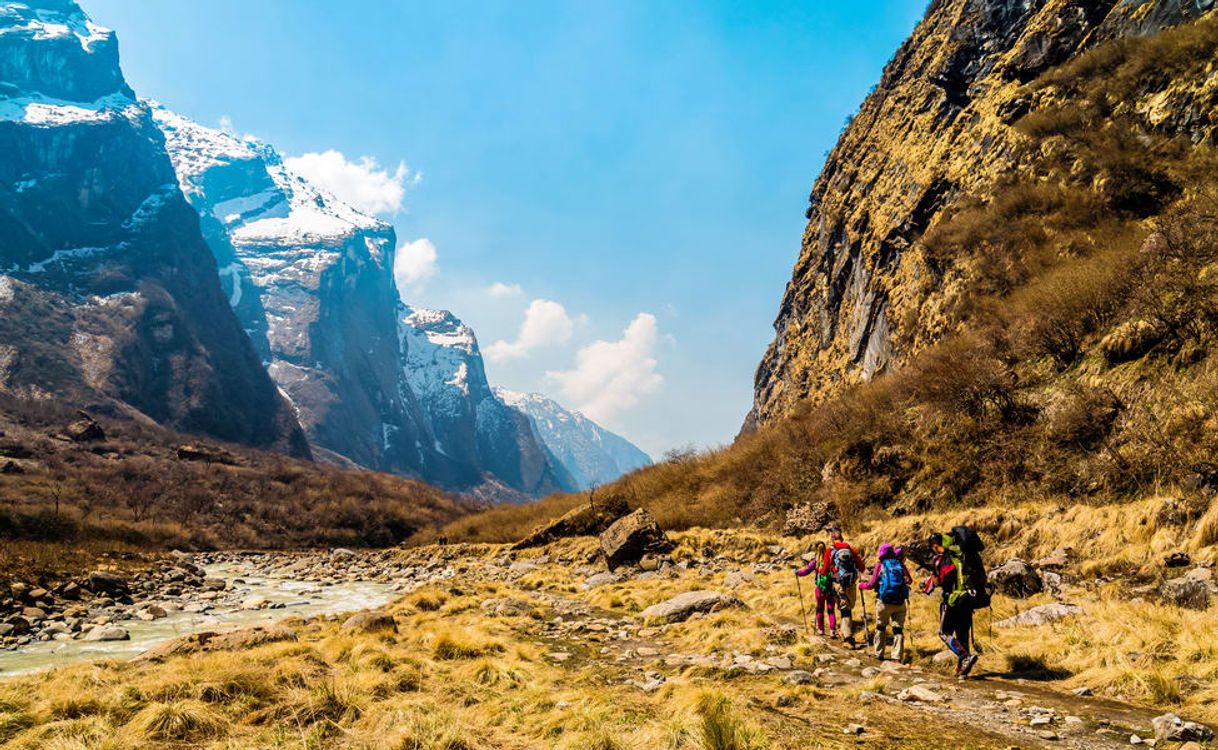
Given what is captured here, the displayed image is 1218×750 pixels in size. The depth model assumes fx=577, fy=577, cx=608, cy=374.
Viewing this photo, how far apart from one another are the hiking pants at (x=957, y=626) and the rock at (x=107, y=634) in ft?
71.2

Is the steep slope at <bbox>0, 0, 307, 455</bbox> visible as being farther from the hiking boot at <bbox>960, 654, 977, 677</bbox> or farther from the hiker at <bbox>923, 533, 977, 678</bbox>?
the hiking boot at <bbox>960, 654, 977, 677</bbox>

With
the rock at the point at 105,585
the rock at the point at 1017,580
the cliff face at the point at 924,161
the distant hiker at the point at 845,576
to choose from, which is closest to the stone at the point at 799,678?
the distant hiker at the point at 845,576

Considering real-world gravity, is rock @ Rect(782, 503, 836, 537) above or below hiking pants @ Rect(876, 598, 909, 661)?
above

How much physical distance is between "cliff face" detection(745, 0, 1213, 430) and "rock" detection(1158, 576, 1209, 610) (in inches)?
858

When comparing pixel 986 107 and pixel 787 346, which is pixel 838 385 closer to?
pixel 787 346

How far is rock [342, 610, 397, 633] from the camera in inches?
520

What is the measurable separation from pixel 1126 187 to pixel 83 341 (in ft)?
671

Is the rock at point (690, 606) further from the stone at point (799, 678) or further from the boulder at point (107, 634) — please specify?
the boulder at point (107, 634)

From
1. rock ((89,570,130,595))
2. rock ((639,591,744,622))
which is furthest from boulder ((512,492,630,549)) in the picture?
rock ((89,570,130,595))

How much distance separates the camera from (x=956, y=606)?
8.96 metres

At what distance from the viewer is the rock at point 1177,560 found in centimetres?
1048

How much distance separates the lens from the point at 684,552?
24.4m

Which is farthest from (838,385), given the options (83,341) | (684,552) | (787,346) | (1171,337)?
(83,341)

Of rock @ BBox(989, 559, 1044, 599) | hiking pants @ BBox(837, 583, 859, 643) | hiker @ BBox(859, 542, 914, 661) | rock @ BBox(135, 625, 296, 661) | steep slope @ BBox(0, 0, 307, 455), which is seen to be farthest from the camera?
steep slope @ BBox(0, 0, 307, 455)
